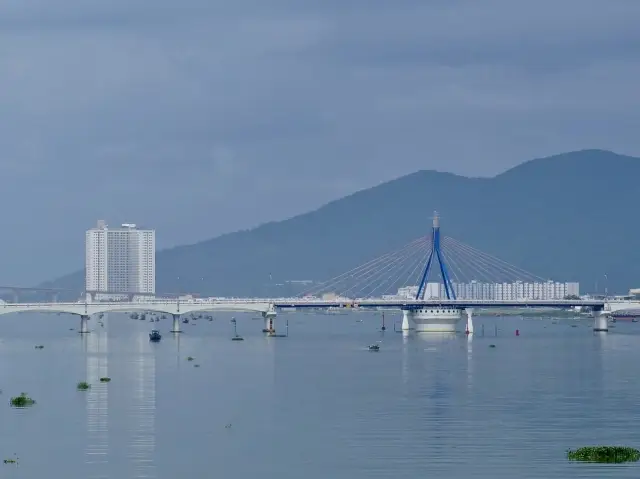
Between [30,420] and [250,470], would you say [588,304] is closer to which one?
[30,420]

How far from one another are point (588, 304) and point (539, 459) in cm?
8112

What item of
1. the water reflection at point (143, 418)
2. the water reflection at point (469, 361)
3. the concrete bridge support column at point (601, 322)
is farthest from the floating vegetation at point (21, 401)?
the concrete bridge support column at point (601, 322)

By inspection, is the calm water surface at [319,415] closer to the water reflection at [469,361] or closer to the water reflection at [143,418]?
the water reflection at [143,418]

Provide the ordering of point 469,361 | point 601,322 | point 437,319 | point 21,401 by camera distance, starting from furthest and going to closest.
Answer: point 601,322 < point 437,319 < point 469,361 < point 21,401

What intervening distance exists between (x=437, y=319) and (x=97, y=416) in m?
70.5

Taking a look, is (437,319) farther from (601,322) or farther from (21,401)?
(21,401)

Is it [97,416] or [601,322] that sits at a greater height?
[601,322]

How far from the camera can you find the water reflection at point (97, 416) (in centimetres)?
3234

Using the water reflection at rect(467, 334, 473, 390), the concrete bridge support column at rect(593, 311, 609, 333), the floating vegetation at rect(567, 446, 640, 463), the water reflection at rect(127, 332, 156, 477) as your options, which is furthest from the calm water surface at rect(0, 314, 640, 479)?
the concrete bridge support column at rect(593, 311, 609, 333)

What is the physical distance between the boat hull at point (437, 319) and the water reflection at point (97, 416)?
38.6 m

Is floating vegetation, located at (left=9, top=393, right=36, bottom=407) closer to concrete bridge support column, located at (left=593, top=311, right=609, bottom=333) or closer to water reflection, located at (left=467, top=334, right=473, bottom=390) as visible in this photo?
water reflection, located at (left=467, top=334, right=473, bottom=390)

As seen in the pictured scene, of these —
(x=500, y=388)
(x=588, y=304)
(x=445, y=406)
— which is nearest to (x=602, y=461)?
(x=445, y=406)

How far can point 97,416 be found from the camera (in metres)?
42.0

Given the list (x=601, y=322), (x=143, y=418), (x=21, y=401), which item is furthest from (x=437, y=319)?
(x=143, y=418)
